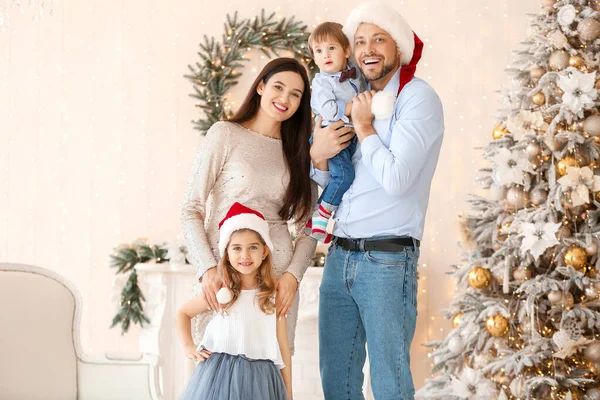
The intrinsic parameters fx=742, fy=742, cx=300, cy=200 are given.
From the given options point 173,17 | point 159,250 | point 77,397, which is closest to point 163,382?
point 159,250

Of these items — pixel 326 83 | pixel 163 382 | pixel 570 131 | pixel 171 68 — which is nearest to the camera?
pixel 326 83

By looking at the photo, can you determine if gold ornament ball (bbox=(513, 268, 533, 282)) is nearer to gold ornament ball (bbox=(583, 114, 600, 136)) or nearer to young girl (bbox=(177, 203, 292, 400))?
gold ornament ball (bbox=(583, 114, 600, 136))

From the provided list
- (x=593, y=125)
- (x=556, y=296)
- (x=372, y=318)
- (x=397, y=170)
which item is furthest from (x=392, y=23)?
(x=556, y=296)

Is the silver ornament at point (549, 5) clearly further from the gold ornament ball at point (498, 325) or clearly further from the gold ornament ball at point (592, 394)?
the gold ornament ball at point (592, 394)

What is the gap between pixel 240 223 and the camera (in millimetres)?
2377

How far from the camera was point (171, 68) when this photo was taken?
4895 mm

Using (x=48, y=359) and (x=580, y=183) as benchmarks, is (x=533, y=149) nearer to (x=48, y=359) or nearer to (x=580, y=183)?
(x=580, y=183)

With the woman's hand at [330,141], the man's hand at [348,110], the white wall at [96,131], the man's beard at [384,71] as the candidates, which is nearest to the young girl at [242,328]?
the woman's hand at [330,141]

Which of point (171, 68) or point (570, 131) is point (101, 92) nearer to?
point (171, 68)

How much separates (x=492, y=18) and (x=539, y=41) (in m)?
1.49

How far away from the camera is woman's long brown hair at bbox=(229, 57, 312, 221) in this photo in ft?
8.38

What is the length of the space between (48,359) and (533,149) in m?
2.10

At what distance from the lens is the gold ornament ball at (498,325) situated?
10.1ft

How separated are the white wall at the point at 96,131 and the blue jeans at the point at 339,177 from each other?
2.49 metres
